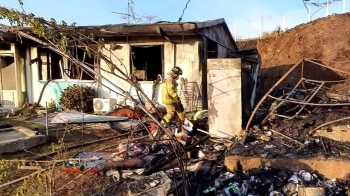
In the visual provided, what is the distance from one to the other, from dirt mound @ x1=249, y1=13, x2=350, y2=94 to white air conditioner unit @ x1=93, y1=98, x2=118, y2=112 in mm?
9889

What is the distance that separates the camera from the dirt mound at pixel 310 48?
19203 mm

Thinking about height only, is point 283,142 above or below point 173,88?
below

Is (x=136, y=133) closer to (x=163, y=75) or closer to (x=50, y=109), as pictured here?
(x=163, y=75)

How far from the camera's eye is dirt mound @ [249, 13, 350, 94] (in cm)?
1920

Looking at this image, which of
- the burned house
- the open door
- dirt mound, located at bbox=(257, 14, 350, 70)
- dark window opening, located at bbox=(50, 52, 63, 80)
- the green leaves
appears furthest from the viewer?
dirt mound, located at bbox=(257, 14, 350, 70)

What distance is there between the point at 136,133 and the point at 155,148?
85.6 inches

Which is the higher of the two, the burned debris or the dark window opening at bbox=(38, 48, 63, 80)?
the dark window opening at bbox=(38, 48, 63, 80)

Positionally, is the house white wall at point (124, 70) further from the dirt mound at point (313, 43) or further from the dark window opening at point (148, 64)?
the dirt mound at point (313, 43)

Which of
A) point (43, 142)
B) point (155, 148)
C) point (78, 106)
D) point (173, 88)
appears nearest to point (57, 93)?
point (78, 106)

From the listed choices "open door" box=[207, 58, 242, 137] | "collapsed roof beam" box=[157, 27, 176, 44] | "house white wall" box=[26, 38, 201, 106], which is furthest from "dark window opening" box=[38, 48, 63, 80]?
"open door" box=[207, 58, 242, 137]

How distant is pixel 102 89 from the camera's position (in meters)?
12.8

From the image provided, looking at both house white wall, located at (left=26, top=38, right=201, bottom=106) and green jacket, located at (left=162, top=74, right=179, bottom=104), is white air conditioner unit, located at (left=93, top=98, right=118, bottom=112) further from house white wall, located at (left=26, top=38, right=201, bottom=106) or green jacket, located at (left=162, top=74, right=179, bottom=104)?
green jacket, located at (left=162, top=74, right=179, bottom=104)

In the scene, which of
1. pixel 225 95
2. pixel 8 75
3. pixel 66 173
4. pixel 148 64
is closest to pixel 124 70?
pixel 148 64

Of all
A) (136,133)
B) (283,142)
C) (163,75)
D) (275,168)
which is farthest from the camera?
(163,75)
